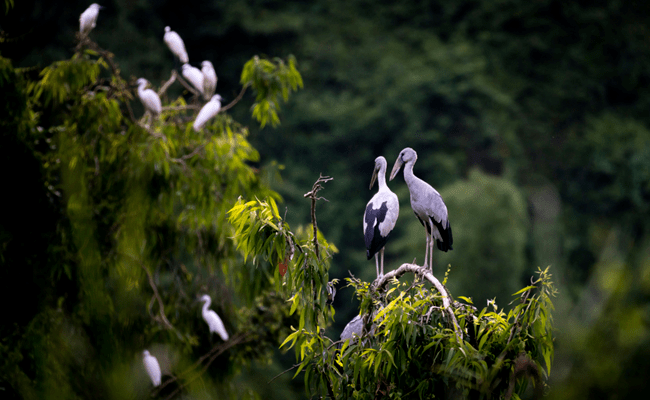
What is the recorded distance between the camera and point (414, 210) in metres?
1.89

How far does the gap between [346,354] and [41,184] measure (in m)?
2.27

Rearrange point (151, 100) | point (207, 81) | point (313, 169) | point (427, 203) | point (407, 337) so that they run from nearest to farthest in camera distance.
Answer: point (407, 337), point (427, 203), point (151, 100), point (207, 81), point (313, 169)

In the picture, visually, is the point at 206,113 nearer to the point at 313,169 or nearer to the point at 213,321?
the point at 213,321

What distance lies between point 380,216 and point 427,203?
20 cm

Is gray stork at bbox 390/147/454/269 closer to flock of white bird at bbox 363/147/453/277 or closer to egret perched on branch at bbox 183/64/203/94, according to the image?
flock of white bird at bbox 363/147/453/277

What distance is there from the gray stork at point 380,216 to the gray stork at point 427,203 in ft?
0.34

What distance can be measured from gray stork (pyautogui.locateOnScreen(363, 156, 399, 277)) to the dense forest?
11.3 inches

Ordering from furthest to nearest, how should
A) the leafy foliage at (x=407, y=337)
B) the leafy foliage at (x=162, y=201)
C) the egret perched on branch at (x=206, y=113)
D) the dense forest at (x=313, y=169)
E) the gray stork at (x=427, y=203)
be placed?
the egret perched on branch at (x=206, y=113)
the leafy foliage at (x=162, y=201)
the gray stork at (x=427, y=203)
the leafy foliage at (x=407, y=337)
the dense forest at (x=313, y=169)

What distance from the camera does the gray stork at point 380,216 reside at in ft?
6.48

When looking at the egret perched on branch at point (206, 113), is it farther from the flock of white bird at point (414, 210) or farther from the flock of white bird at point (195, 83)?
the flock of white bird at point (414, 210)

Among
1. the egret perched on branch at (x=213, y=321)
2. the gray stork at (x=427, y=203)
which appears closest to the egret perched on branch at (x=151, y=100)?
the egret perched on branch at (x=213, y=321)

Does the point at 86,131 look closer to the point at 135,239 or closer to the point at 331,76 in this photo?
the point at 135,239

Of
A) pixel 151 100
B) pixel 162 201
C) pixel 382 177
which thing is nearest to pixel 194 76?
pixel 151 100

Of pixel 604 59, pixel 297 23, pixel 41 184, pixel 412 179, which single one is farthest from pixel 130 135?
pixel 604 59
